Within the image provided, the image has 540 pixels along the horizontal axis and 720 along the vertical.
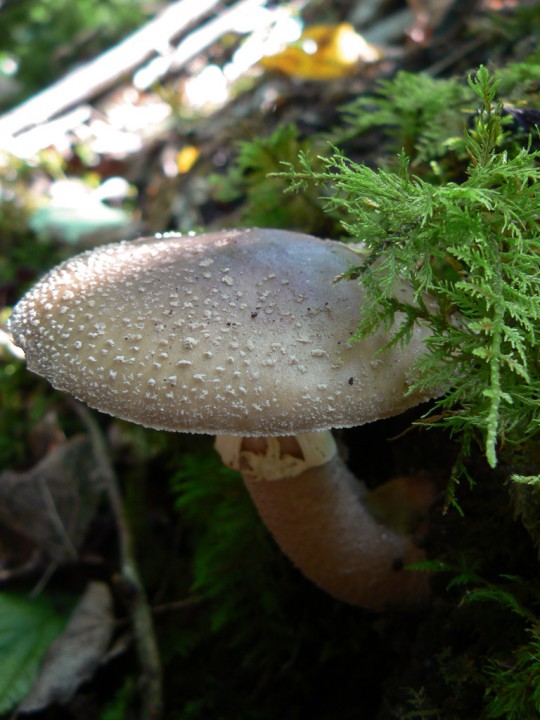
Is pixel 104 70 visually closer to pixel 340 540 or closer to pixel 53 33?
pixel 53 33

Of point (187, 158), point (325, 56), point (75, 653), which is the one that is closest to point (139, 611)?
point (75, 653)

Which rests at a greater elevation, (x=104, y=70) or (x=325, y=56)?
(x=104, y=70)

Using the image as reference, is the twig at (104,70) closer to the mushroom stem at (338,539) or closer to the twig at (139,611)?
the twig at (139,611)

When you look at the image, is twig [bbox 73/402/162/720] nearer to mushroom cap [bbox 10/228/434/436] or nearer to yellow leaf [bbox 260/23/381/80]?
mushroom cap [bbox 10/228/434/436]

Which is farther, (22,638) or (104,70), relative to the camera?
(104,70)

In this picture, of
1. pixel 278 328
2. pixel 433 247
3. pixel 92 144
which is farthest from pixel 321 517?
pixel 92 144

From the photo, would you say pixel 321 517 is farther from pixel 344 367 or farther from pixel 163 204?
pixel 163 204

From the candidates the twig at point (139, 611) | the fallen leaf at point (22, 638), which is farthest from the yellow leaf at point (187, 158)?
the fallen leaf at point (22, 638)
